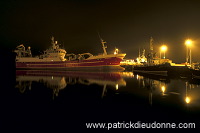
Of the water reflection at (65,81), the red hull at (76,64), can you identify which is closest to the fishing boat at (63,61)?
the red hull at (76,64)

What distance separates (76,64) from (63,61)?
24.3 feet

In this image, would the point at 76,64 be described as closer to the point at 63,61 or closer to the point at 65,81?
the point at 63,61

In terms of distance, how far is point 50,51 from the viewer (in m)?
85.9

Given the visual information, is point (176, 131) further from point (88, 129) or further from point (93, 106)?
point (93, 106)

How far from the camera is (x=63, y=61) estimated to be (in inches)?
3152

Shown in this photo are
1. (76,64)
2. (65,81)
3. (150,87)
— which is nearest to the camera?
(150,87)

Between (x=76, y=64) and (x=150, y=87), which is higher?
(x=76, y=64)

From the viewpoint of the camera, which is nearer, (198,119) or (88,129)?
(88,129)

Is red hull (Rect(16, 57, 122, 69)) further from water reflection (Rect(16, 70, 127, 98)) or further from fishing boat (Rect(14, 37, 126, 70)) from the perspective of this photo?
water reflection (Rect(16, 70, 127, 98))

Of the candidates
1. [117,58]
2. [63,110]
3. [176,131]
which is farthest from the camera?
[117,58]

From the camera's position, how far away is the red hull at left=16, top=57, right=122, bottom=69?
70.1 meters

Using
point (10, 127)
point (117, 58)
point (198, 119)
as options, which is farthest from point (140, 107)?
point (117, 58)

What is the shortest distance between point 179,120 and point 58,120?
6.24 meters

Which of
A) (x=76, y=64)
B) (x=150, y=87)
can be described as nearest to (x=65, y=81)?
(x=150, y=87)
